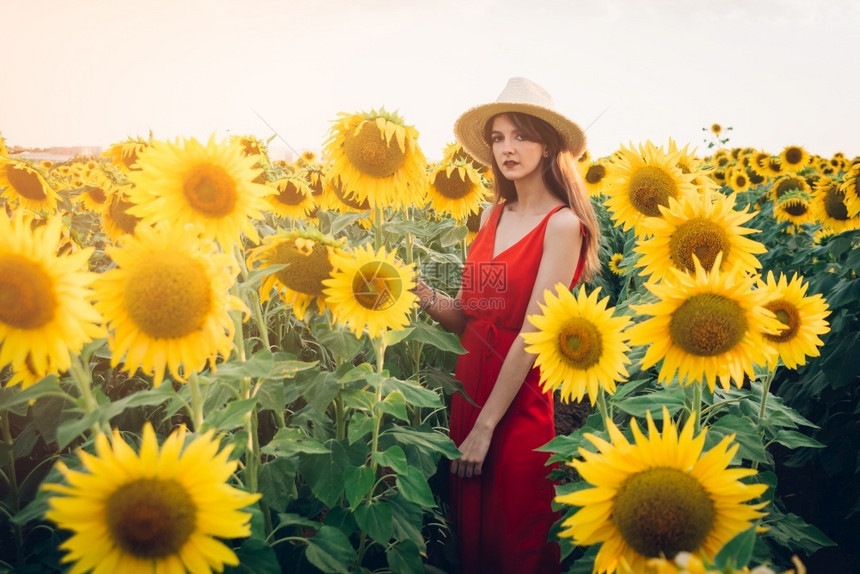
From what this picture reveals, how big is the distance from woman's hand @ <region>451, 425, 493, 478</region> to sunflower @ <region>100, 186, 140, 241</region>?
1701 mm

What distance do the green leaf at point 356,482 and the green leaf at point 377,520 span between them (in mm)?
106

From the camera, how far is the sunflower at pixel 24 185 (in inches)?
150

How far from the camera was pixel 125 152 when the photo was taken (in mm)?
3266

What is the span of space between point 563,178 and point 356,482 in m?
1.96

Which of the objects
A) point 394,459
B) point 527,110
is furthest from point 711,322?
point 527,110

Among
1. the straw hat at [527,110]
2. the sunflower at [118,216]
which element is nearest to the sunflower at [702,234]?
the straw hat at [527,110]

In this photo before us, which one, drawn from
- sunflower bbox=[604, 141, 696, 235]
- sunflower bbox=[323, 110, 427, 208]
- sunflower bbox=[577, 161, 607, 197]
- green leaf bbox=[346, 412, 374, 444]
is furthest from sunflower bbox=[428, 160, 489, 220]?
sunflower bbox=[577, 161, 607, 197]

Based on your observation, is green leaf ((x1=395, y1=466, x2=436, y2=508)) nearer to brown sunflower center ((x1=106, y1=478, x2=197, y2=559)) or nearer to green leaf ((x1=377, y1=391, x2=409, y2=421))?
green leaf ((x1=377, y1=391, x2=409, y2=421))

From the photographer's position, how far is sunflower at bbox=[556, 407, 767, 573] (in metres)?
1.03

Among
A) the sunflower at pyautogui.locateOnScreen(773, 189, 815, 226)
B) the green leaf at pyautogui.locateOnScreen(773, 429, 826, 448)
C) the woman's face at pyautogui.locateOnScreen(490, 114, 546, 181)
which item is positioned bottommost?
the green leaf at pyautogui.locateOnScreen(773, 429, 826, 448)

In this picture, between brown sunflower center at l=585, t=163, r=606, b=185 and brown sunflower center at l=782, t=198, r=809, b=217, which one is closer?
brown sunflower center at l=782, t=198, r=809, b=217

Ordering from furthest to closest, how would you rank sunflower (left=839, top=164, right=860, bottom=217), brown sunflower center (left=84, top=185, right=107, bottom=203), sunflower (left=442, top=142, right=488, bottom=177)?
brown sunflower center (left=84, top=185, right=107, bottom=203), sunflower (left=442, top=142, right=488, bottom=177), sunflower (left=839, top=164, right=860, bottom=217)

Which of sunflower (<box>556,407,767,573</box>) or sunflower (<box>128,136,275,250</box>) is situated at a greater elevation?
sunflower (<box>128,136,275,250</box>)

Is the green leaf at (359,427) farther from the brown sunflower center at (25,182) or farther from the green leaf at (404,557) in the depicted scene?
the brown sunflower center at (25,182)
